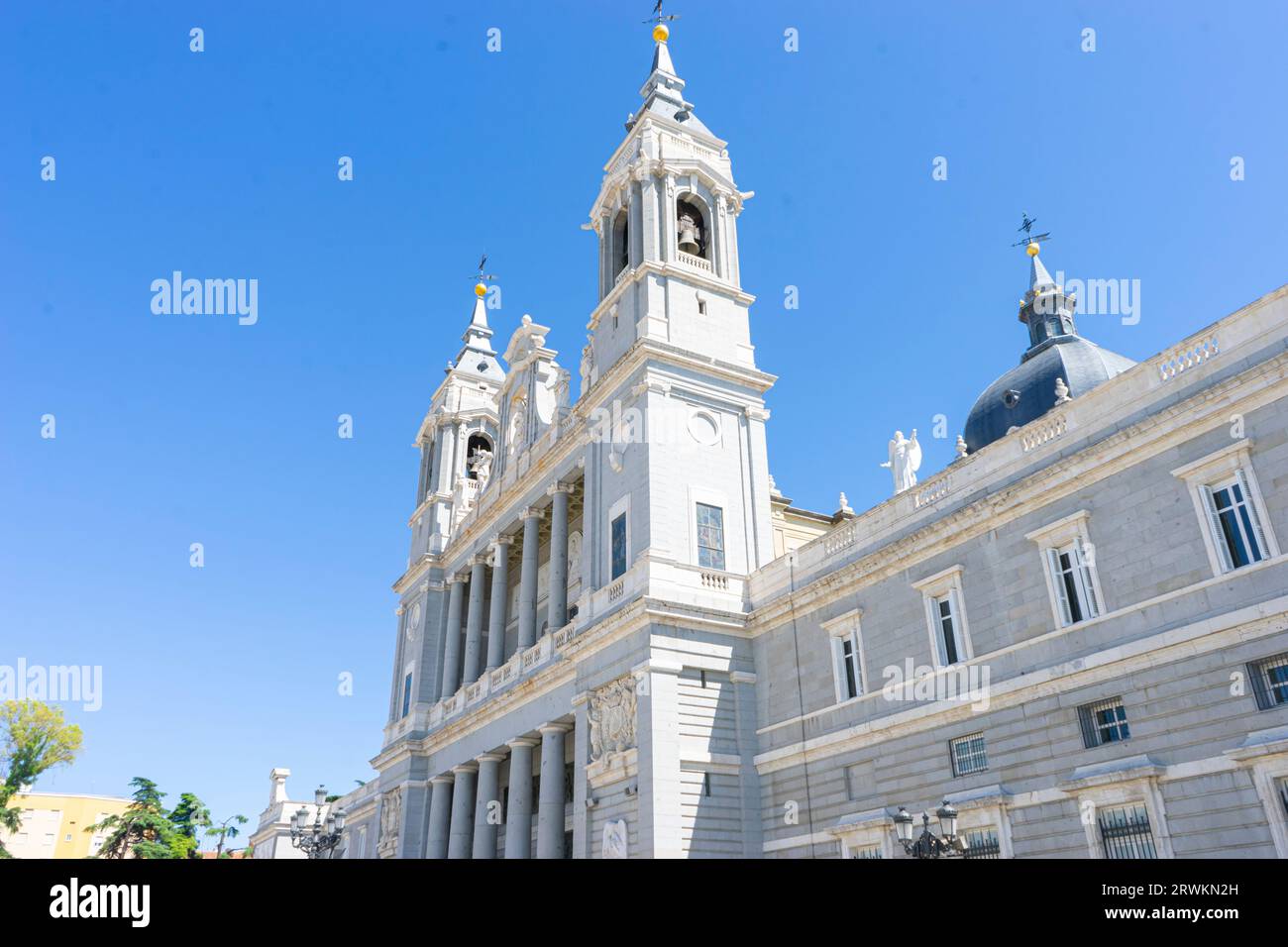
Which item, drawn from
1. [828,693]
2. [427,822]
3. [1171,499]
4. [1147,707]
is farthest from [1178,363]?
[427,822]

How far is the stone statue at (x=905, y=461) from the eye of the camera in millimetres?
31562

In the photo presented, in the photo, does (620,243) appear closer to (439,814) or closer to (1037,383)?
(1037,383)

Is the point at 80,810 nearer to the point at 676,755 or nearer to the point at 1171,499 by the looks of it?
the point at 676,755

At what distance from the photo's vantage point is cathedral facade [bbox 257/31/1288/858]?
58.4ft

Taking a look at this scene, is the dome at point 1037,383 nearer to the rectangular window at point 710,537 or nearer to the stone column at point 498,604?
the rectangular window at point 710,537

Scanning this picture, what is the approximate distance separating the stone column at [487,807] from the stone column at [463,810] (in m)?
0.96

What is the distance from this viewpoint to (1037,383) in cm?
4603

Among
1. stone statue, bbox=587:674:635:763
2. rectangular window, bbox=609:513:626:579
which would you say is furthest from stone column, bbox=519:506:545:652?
stone statue, bbox=587:674:635:763

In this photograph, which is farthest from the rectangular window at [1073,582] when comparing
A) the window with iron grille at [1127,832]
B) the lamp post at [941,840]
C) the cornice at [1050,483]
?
the lamp post at [941,840]

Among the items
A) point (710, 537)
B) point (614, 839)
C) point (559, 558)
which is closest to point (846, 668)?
point (710, 537)
